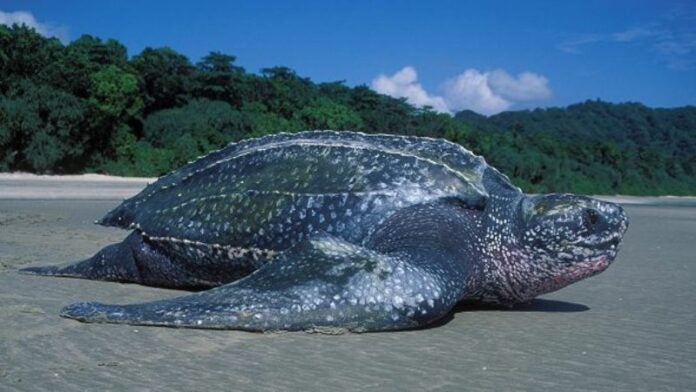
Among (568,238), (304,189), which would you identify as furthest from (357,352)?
(568,238)

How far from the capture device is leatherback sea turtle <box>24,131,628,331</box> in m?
3.06

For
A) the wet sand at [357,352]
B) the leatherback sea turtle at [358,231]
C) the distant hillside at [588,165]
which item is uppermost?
the distant hillside at [588,165]

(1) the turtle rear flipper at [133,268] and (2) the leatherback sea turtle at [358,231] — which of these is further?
(1) the turtle rear flipper at [133,268]

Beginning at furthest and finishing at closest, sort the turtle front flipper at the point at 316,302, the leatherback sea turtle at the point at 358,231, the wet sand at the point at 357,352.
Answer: the leatherback sea turtle at the point at 358,231 → the turtle front flipper at the point at 316,302 → the wet sand at the point at 357,352

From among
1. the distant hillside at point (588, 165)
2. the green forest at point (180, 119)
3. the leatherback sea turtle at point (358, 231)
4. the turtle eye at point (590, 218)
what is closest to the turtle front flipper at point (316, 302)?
the leatherback sea turtle at point (358, 231)

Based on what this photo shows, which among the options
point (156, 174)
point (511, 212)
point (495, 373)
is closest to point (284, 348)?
point (495, 373)

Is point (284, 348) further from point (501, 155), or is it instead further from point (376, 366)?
point (501, 155)

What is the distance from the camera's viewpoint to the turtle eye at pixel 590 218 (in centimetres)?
379

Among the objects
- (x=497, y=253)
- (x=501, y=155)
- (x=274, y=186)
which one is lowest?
(x=497, y=253)

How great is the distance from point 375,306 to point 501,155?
40329 millimetres

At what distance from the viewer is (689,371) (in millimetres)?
2740

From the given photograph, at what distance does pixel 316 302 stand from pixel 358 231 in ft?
2.80

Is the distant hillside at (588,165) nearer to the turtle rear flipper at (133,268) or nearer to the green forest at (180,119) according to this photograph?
the green forest at (180,119)

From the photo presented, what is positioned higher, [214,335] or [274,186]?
[274,186]
